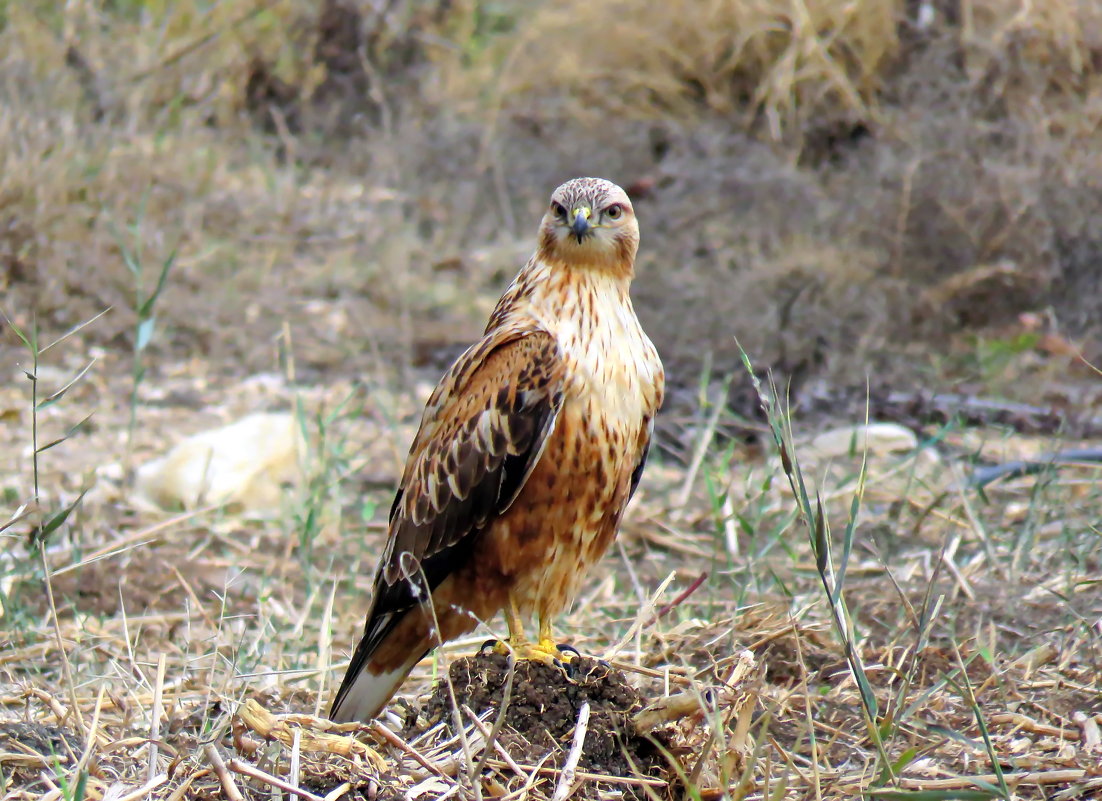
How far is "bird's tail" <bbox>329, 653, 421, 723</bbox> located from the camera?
3.38 metres

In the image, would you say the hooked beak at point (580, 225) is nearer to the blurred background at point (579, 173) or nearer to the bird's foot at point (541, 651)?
the bird's foot at point (541, 651)

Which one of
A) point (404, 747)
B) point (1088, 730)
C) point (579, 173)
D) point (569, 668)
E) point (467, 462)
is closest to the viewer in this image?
point (404, 747)

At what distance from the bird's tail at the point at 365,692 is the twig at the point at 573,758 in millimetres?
844

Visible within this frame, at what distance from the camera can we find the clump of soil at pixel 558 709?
2715 millimetres

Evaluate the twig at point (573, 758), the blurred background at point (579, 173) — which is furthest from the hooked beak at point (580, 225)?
the blurred background at point (579, 173)

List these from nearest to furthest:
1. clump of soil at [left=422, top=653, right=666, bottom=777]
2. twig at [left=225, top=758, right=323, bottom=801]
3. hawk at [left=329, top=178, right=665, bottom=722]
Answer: twig at [left=225, top=758, right=323, bottom=801] → clump of soil at [left=422, top=653, right=666, bottom=777] → hawk at [left=329, top=178, right=665, bottom=722]

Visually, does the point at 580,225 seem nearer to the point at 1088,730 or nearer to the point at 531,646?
the point at 531,646

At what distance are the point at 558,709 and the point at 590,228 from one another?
1327 mm

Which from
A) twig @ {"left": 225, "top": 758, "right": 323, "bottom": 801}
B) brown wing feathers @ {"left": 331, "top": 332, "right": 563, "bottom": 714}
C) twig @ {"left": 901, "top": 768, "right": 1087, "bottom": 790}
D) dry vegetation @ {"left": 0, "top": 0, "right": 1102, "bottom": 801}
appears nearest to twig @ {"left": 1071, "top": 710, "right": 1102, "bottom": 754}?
dry vegetation @ {"left": 0, "top": 0, "right": 1102, "bottom": 801}

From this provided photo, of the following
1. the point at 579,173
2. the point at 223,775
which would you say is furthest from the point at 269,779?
the point at 579,173

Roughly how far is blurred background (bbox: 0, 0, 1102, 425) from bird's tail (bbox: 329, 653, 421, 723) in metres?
3.44

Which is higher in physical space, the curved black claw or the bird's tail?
the curved black claw

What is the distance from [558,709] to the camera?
9.19 ft

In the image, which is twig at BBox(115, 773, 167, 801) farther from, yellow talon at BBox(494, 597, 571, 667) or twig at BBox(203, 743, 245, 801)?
yellow talon at BBox(494, 597, 571, 667)
